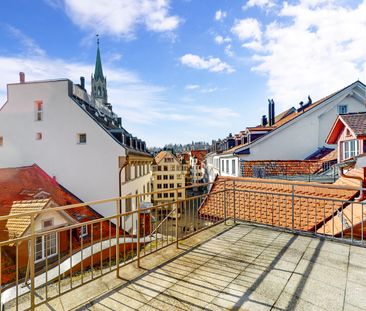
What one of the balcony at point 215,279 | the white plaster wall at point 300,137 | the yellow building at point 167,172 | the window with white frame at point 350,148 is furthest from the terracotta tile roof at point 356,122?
the yellow building at point 167,172

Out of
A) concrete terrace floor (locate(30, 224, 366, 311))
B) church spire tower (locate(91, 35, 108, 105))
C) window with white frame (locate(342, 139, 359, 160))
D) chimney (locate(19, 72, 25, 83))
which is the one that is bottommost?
concrete terrace floor (locate(30, 224, 366, 311))

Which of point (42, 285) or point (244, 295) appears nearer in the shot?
point (244, 295)

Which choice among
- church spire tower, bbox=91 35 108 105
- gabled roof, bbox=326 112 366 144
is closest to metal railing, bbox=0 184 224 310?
gabled roof, bbox=326 112 366 144

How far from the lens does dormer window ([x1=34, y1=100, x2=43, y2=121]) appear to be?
1697cm

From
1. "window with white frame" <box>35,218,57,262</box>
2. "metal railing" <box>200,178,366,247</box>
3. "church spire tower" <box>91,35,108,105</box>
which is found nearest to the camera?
"metal railing" <box>200,178,366,247</box>

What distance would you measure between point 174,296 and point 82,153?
15.0 m

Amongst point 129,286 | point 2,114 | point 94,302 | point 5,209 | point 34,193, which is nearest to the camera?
point 94,302

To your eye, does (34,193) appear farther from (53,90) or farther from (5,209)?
(53,90)

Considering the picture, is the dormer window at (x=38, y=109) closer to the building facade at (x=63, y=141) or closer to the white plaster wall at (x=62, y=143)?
the building facade at (x=63, y=141)

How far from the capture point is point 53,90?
1677 centimetres

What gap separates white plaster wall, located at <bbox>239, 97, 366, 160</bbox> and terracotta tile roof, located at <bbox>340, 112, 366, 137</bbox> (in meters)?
6.65

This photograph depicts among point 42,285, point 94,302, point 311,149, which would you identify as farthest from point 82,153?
point 311,149

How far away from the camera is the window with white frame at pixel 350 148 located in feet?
42.8

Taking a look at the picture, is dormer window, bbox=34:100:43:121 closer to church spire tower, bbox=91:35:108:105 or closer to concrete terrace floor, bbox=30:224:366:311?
concrete terrace floor, bbox=30:224:366:311
